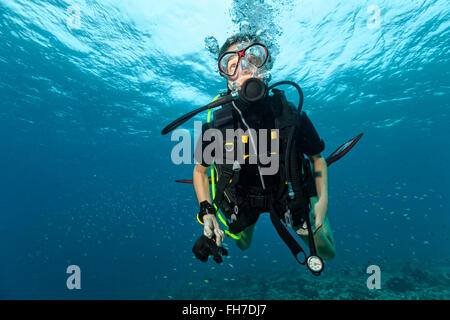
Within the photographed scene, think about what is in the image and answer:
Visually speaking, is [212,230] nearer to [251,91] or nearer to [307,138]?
[251,91]

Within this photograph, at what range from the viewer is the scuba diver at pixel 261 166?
293cm

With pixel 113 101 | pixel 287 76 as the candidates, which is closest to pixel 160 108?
pixel 113 101

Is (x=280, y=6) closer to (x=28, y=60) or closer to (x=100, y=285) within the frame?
(x=28, y=60)

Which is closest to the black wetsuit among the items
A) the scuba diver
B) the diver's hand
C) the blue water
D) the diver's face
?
the scuba diver

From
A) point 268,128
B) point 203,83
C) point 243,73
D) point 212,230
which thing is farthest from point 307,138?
point 203,83

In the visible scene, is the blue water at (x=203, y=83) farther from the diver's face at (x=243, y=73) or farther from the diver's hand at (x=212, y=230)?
the diver's hand at (x=212, y=230)

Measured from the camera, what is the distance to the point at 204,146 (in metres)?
3.43

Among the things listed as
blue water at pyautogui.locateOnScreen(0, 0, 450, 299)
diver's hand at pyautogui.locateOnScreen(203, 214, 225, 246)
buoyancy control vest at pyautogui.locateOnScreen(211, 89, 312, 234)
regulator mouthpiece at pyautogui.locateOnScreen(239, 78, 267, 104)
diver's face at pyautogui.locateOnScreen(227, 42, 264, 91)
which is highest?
blue water at pyautogui.locateOnScreen(0, 0, 450, 299)

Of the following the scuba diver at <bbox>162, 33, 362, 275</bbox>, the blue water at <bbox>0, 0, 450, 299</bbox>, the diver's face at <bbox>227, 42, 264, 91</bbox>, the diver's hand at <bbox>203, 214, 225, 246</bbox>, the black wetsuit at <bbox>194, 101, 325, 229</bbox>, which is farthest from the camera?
the blue water at <bbox>0, 0, 450, 299</bbox>

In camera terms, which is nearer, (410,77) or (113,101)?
(410,77)

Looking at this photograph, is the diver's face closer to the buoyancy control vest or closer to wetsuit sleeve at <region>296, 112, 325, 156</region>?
the buoyancy control vest

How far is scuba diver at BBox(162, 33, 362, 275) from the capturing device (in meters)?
2.93

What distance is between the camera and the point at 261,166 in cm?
320
